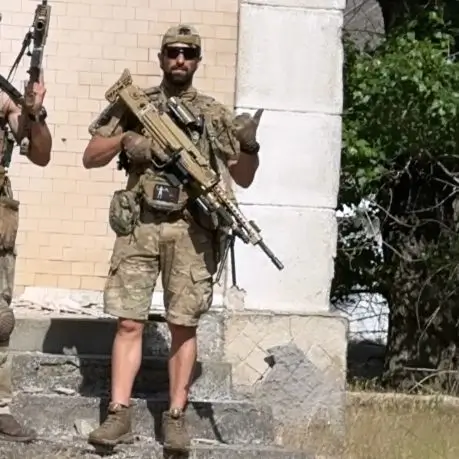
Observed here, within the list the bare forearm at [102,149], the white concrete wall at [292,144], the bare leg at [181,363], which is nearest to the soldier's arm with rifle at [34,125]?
the bare forearm at [102,149]

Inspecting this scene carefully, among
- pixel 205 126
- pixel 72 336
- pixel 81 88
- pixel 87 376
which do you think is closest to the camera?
pixel 205 126

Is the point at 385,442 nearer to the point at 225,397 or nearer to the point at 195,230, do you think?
the point at 225,397

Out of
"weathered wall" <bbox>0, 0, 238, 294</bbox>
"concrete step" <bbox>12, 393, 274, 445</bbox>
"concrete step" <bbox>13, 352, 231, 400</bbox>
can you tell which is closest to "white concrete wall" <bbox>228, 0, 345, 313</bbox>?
"weathered wall" <bbox>0, 0, 238, 294</bbox>

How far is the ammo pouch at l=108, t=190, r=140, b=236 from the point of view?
6258 mm

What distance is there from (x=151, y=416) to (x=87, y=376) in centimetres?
57

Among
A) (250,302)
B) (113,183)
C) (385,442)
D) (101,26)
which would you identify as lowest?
(385,442)

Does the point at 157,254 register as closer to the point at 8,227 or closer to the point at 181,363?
the point at 181,363

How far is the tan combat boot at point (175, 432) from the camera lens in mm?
6180

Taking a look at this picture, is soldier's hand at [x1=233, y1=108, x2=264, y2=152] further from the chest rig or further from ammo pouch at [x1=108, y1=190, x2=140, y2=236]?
ammo pouch at [x1=108, y1=190, x2=140, y2=236]

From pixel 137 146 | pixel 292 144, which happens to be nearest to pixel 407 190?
pixel 292 144

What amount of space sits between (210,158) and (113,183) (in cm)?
144

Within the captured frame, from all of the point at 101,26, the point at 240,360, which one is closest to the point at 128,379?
the point at 240,360

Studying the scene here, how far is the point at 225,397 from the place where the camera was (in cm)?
706

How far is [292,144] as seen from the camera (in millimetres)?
7691
